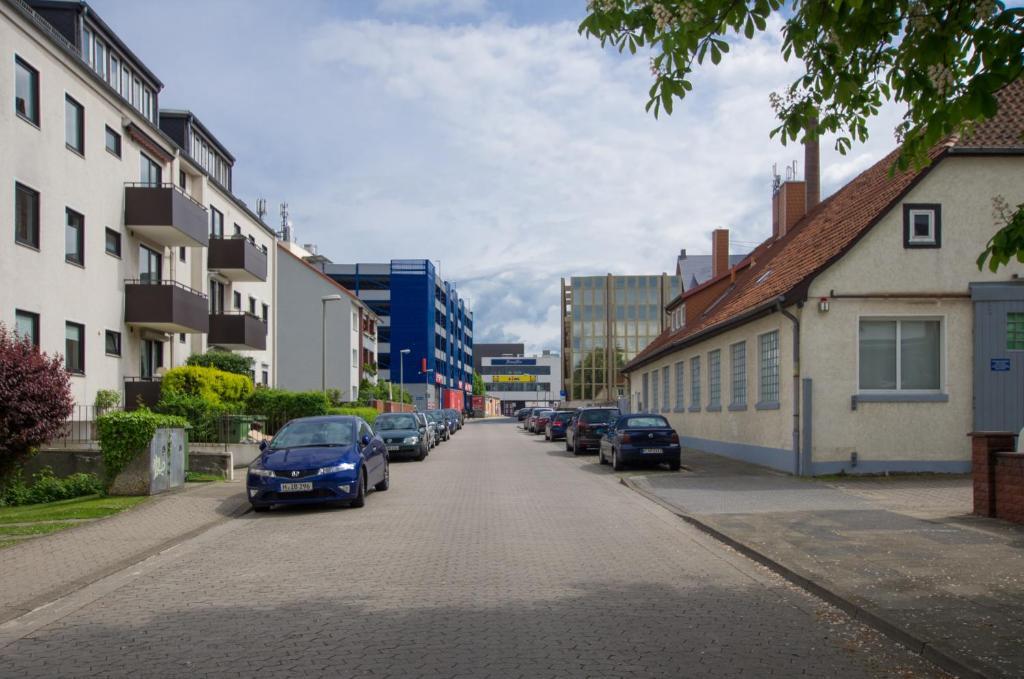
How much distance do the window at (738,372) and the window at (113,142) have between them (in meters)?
A: 18.1

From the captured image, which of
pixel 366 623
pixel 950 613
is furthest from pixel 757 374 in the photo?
pixel 366 623

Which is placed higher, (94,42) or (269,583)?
(94,42)

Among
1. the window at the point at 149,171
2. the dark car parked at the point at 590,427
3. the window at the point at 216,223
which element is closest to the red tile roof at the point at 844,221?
the dark car parked at the point at 590,427

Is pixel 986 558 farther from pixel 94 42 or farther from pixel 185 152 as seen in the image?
pixel 185 152

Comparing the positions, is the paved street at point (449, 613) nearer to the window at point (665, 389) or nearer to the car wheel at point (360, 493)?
the car wheel at point (360, 493)

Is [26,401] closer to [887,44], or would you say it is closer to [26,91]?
[26,91]

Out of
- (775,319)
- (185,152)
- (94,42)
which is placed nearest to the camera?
(775,319)

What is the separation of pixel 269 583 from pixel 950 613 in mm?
5715

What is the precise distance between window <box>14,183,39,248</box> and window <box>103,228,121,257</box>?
3752 millimetres

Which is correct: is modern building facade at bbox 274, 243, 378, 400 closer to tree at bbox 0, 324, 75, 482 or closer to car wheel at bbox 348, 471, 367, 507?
tree at bbox 0, 324, 75, 482

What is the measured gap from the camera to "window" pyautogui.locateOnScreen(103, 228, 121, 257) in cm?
2512

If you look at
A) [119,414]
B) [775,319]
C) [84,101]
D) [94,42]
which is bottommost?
[119,414]

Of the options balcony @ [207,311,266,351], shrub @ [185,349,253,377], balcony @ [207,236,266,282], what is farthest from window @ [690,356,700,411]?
balcony @ [207,236,266,282]

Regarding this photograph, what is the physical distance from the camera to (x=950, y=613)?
6.70 meters
